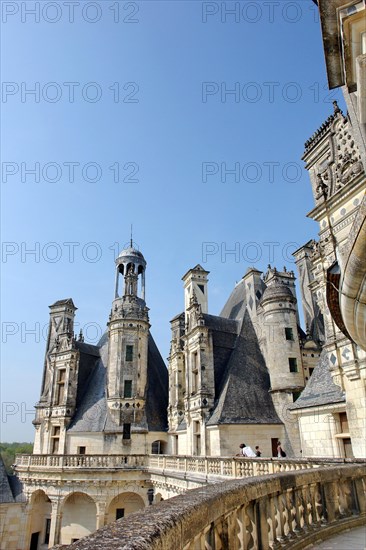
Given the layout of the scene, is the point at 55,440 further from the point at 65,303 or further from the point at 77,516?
the point at 65,303

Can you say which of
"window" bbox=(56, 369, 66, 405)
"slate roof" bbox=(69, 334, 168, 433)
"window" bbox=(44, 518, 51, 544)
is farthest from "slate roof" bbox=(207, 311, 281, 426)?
"window" bbox=(44, 518, 51, 544)

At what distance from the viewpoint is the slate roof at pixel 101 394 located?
95.5ft

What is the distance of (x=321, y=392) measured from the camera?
1468cm

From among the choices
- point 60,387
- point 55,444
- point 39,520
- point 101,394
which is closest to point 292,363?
point 101,394

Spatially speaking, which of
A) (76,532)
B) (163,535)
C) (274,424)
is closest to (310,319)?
(274,424)

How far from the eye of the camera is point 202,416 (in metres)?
24.2

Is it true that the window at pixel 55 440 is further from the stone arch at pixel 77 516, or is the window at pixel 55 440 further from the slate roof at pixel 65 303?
the slate roof at pixel 65 303

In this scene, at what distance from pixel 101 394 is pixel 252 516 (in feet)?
95.1

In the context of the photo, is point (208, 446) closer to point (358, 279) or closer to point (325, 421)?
point (325, 421)

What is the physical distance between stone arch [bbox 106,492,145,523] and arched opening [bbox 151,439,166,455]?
3385 millimetres

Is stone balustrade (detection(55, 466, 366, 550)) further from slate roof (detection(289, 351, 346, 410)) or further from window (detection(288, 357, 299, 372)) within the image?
window (detection(288, 357, 299, 372))

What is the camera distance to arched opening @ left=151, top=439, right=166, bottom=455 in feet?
96.7

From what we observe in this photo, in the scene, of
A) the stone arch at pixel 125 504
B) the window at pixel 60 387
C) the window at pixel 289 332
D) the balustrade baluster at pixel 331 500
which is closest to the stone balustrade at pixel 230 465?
the balustrade baluster at pixel 331 500

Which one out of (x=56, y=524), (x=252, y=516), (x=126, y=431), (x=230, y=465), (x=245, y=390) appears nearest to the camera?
(x=252, y=516)
